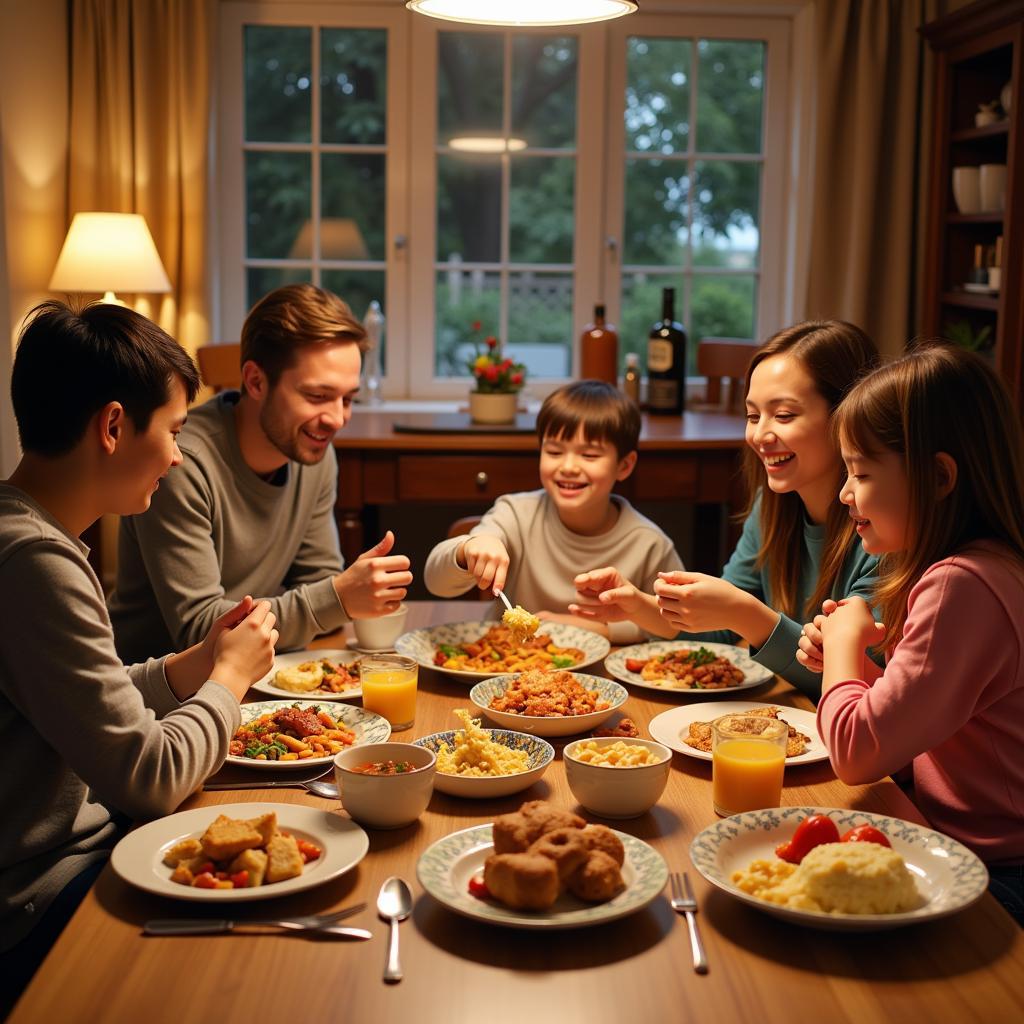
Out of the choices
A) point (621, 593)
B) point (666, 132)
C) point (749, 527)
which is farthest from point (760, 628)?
point (666, 132)

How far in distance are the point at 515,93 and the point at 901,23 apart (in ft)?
4.45

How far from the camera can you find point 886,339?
168 inches

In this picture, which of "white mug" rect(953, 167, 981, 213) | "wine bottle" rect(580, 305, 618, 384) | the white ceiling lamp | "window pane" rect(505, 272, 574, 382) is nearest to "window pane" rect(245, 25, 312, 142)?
"window pane" rect(505, 272, 574, 382)

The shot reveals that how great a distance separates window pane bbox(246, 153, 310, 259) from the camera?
443cm

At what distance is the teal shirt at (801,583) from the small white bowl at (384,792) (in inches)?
27.4

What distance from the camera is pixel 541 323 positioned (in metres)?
4.60

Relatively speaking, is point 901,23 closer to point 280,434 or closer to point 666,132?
point 666,132

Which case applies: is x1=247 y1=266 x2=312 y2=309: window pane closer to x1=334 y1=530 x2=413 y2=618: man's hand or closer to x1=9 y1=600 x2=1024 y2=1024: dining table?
x1=334 y1=530 x2=413 y2=618: man's hand

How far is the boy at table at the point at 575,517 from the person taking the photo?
8.02ft

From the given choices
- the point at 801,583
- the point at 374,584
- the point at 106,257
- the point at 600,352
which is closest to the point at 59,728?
the point at 374,584

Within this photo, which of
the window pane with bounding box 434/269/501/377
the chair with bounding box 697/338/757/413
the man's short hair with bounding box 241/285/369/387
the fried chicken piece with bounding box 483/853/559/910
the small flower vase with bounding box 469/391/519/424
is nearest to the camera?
the fried chicken piece with bounding box 483/853/559/910

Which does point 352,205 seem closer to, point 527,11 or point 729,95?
point 729,95

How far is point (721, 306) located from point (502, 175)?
966 millimetres

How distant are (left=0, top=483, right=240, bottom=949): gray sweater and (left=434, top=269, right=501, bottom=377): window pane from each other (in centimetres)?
326
